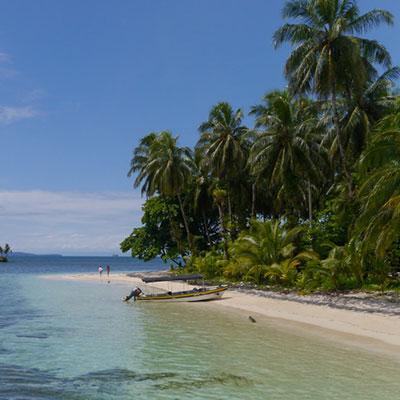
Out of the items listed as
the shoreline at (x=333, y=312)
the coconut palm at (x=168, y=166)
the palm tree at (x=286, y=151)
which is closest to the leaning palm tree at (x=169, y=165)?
the coconut palm at (x=168, y=166)

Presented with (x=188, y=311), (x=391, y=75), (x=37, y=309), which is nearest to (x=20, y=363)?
(x=188, y=311)

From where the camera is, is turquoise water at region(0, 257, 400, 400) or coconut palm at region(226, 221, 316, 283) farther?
coconut palm at region(226, 221, 316, 283)

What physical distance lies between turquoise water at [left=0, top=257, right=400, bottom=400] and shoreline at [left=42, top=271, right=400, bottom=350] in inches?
46.1

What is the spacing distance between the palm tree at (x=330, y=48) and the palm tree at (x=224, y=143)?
1059 cm

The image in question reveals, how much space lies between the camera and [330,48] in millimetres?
24016

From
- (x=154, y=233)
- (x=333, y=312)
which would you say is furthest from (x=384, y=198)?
(x=154, y=233)

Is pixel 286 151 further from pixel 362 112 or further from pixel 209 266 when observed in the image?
pixel 209 266

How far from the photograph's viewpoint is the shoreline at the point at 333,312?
1348cm

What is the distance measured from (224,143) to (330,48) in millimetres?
13952

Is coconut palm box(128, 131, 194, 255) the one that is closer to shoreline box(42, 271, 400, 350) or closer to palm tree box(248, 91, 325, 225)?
palm tree box(248, 91, 325, 225)

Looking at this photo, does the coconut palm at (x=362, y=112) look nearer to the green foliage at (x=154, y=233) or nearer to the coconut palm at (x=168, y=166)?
the coconut palm at (x=168, y=166)

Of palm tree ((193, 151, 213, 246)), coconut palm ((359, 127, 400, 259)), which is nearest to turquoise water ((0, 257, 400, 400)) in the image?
coconut palm ((359, 127, 400, 259))

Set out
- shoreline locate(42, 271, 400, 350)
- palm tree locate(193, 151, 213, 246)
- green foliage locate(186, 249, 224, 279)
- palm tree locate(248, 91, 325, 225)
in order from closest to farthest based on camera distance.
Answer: shoreline locate(42, 271, 400, 350), palm tree locate(248, 91, 325, 225), green foliage locate(186, 249, 224, 279), palm tree locate(193, 151, 213, 246)

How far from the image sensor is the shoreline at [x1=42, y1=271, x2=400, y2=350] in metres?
13.5
